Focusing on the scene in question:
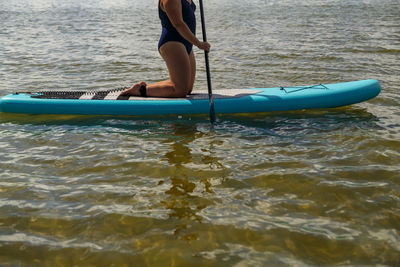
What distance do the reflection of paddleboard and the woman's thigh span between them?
0.23 metres

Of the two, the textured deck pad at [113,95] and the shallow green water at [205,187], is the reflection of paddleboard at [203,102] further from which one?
the shallow green water at [205,187]

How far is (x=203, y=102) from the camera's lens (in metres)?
5.63

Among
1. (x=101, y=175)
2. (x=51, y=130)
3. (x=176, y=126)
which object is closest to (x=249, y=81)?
(x=176, y=126)

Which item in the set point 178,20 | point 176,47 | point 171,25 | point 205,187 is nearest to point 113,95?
point 176,47

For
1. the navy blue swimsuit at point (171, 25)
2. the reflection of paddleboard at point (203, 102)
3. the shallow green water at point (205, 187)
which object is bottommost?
the shallow green water at point (205, 187)

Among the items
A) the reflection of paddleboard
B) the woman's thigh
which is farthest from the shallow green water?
the woman's thigh

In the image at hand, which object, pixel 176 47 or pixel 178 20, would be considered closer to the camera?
pixel 178 20

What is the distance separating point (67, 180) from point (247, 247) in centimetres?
197

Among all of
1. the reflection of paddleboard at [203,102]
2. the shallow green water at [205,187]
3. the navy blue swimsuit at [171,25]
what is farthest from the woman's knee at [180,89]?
the navy blue swimsuit at [171,25]

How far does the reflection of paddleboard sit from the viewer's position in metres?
5.62

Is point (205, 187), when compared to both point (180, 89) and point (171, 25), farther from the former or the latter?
point (171, 25)

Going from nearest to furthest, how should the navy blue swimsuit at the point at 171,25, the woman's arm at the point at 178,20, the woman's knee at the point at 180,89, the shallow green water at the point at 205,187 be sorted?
the shallow green water at the point at 205,187 < the woman's arm at the point at 178,20 < the navy blue swimsuit at the point at 171,25 < the woman's knee at the point at 180,89

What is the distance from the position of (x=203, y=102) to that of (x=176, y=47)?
84 cm

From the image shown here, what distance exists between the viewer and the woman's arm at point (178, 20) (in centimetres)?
529
